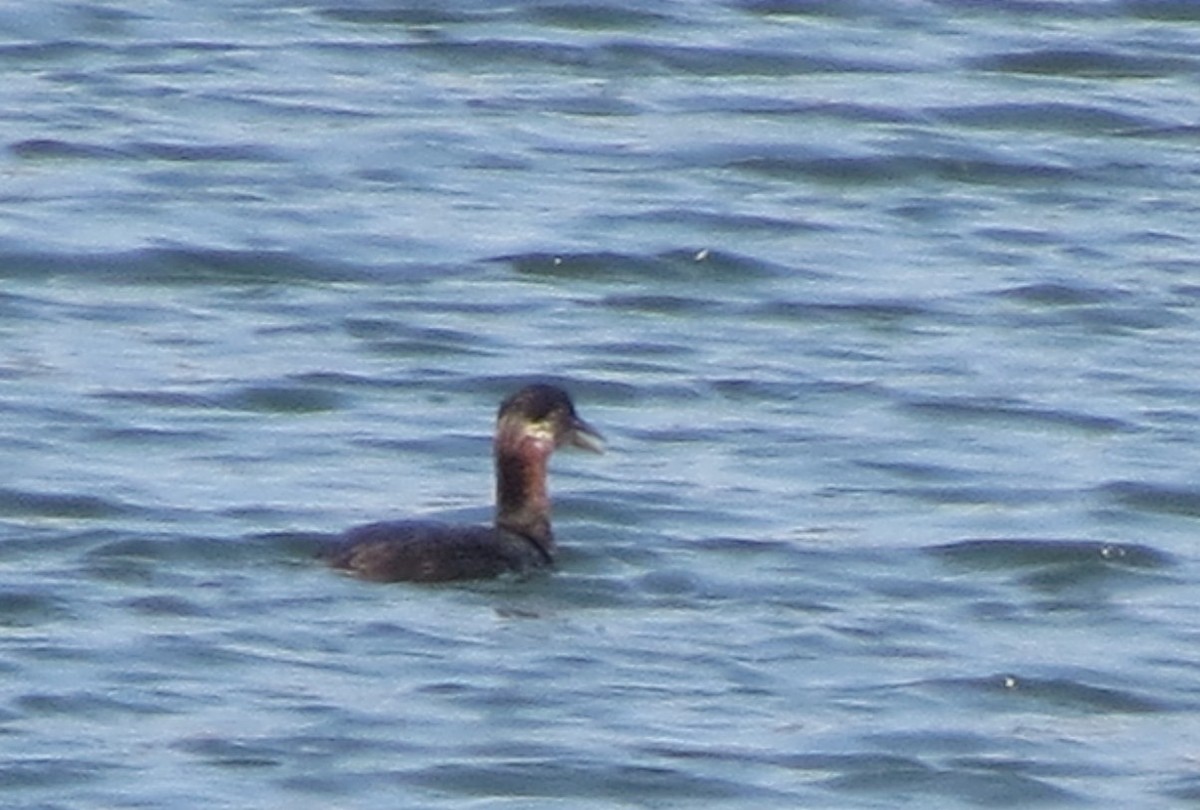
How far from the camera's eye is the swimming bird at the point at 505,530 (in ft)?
45.2

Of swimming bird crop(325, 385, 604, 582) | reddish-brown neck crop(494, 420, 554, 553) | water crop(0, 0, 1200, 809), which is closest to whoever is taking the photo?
water crop(0, 0, 1200, 809)

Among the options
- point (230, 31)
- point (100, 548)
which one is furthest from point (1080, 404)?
point (230, 31)

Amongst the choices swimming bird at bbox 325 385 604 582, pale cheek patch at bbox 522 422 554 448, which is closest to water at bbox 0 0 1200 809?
swimming bird at bbox 325 385 604 582

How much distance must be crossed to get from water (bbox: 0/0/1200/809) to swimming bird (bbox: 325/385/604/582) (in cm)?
9

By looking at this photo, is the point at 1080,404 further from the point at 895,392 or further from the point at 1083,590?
the point at 1083,590

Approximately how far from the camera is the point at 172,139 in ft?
65.1

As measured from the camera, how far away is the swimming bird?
13.8 meters

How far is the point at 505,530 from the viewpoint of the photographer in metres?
14.2

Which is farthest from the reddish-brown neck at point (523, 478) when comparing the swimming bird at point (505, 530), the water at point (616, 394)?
the water at point (616, 394)

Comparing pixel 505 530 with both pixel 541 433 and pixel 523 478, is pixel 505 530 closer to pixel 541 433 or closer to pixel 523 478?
pixel 523 478

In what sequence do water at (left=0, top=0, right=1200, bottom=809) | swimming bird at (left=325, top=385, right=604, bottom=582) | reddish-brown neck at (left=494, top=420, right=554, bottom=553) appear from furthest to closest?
reddish-brown neck at (left=494, top=420, right=554, bottom=553)
swimming bird at (left=325, top=385, right=604, bottom=582)
water at (left=0, top=0, right=1200, bottom=809)

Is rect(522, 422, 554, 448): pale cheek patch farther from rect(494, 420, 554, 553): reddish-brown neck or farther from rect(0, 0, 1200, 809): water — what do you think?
rect(0, 0, 1200, 809): water

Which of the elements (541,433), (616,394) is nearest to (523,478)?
(541,433)

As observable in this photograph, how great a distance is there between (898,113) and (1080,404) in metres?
4.52
